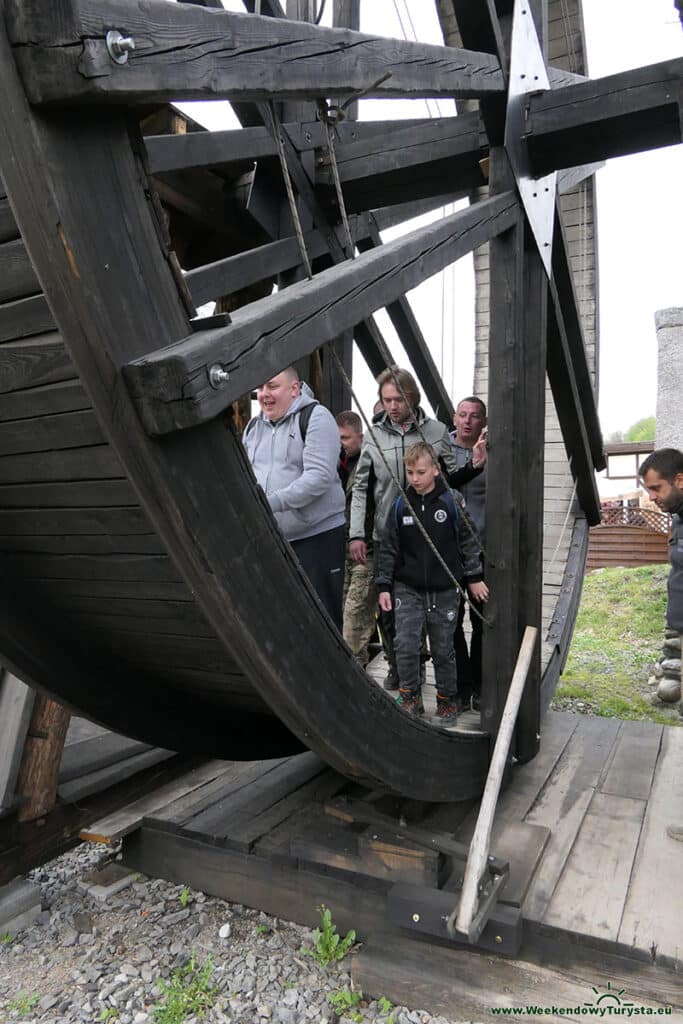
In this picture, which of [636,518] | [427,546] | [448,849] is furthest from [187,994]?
[636,518]

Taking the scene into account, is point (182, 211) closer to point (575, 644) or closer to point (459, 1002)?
point (459, 1002)

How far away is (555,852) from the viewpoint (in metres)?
2.53

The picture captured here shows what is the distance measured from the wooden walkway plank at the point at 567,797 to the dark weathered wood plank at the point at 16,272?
2.07 m

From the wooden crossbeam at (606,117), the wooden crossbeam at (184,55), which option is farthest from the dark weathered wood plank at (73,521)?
the wooden crossbeam at (606,117)

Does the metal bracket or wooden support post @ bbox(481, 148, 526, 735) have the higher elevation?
the metal bracket

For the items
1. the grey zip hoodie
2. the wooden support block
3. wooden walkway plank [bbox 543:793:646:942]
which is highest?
the grey zip hoodie

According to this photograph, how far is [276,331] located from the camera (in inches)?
57.9

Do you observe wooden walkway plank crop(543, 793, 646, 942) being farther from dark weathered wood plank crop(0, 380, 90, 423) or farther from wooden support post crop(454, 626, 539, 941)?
dark weathered wood plank crop(0, 380, 90, 423)

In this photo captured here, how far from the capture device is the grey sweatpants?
10.0 ft

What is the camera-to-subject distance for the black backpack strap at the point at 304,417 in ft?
9.00

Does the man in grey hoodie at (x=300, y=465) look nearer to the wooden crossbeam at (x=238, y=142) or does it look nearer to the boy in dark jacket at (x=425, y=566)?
the boy in dark jacket at (x=425, y=566)

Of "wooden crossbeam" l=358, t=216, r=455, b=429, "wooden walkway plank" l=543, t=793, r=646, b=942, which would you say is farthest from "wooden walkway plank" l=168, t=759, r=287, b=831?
"wooden crossbeam" l=358, t=216, r=455, b=429

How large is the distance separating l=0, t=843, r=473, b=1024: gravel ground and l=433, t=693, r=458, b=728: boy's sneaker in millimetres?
974

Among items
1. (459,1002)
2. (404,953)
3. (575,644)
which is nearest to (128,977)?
(404,953)
